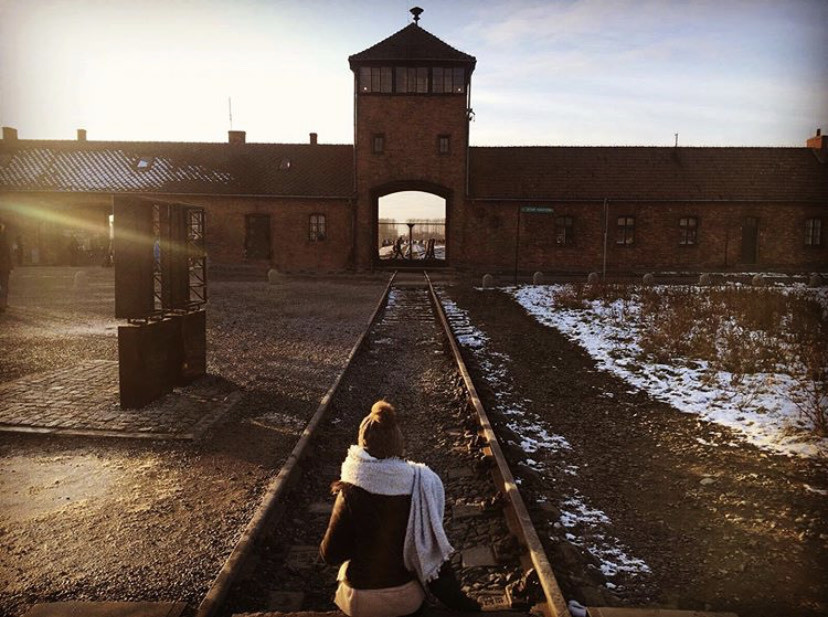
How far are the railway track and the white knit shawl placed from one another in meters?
0.76

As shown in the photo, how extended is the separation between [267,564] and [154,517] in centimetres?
120

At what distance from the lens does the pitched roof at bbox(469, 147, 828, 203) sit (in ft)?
97.9

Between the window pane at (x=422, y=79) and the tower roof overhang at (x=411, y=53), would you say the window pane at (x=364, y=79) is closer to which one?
the tower roof overhang at (x=411, y=53)

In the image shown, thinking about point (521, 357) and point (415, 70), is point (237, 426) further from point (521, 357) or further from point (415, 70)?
point (415, 70)

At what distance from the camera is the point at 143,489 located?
194 inches

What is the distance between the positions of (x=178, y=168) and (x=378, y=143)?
11.1 metres

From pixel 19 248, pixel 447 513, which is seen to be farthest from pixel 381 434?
pixel 19 248

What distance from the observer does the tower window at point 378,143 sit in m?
28.2

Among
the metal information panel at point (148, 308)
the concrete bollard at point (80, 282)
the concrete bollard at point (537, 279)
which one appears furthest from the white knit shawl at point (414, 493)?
the concrete bollard at point (80, 282)

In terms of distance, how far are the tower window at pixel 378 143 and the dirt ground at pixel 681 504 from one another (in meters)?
22.0

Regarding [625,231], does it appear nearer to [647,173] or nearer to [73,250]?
[647,173]

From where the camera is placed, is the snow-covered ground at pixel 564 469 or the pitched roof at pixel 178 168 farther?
the pitched roof at pixel 178 168

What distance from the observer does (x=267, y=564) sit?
12.3ft

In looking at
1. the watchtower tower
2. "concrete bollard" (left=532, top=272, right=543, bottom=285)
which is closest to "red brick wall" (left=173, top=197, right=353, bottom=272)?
the watchtower tower
